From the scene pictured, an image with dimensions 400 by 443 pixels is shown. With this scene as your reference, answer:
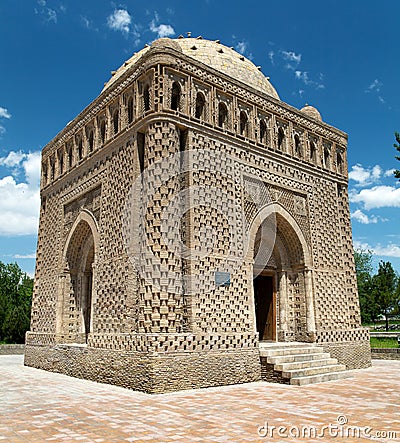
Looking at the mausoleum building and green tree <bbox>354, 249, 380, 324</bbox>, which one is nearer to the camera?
the mausoleum building

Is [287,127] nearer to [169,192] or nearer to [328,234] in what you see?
[328,234]

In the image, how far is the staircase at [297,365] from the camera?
838cm

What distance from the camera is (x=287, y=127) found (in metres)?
11.6

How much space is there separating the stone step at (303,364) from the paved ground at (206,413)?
1.47 ft

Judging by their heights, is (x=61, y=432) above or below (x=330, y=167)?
below

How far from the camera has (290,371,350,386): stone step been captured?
814cm

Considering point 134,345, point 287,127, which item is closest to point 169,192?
point 134,345

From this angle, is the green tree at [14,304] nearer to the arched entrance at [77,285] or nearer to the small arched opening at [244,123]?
the arched entrance at [77,285]

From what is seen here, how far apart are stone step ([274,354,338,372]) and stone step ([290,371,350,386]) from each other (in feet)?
1.06

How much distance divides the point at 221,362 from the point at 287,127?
20.5 feet

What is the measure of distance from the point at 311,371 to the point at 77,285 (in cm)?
Answer: 658
